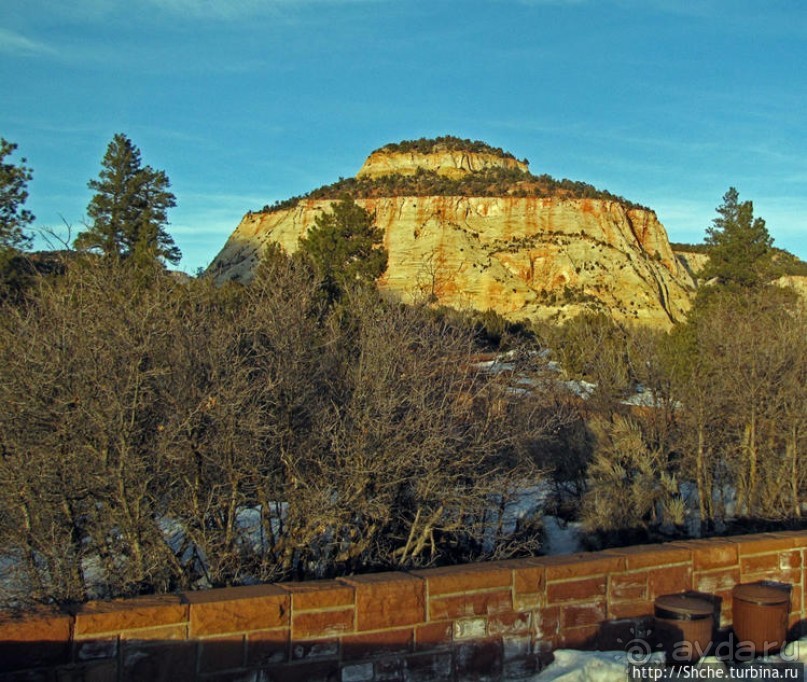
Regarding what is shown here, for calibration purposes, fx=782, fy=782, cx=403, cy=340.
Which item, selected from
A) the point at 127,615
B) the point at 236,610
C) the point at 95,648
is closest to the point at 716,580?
the point at 236,610

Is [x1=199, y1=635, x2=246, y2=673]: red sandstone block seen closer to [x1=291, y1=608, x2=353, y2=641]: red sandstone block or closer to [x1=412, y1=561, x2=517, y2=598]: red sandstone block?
[x1=291, y1=608, x2=353, y2=641]: red sandstone block

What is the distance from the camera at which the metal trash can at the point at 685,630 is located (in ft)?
17.0

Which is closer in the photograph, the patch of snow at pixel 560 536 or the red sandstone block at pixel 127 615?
the red sandstone block at pixel 127 615

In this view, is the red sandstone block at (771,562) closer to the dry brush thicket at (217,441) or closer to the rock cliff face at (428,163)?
the dry brush thicket at (217,441)

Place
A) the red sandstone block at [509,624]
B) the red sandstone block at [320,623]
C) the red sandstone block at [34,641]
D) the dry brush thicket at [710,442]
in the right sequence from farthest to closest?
the dry brush thicket at [710,442] < the red sandstone block at [509,624] < the red sandstone block at [320,623] < the red sandstone block at [34,641]

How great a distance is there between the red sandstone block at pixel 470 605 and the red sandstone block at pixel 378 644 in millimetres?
203

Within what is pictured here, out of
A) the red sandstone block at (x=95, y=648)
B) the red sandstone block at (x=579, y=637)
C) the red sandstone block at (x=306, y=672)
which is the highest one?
the red sandstone block at (x=95, y=648)

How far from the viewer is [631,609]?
5.62 meters

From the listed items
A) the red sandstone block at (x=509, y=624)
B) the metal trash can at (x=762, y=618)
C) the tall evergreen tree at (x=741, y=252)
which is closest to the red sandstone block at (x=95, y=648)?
the red sandstone block at (x=509, y=624)

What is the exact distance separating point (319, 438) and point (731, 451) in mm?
8977

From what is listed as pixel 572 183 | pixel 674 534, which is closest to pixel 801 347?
pixel 674 534

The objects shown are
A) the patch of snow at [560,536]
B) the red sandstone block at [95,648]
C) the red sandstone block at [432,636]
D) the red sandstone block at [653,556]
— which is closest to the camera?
the red sandstone block at [95,648]

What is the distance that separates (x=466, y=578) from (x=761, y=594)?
2293mm

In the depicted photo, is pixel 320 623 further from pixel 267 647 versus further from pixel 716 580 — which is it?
pixel 716 580
